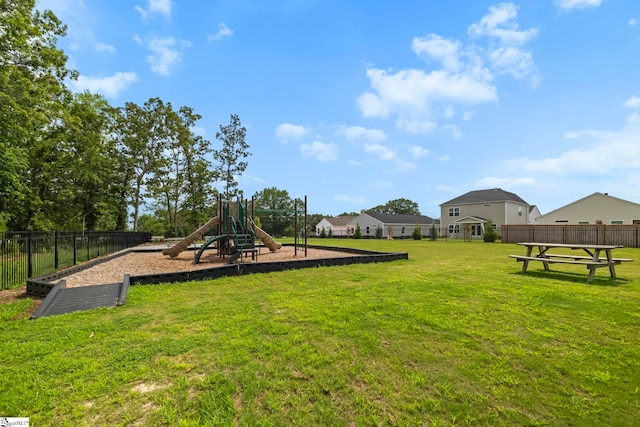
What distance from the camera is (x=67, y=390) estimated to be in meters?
2.68

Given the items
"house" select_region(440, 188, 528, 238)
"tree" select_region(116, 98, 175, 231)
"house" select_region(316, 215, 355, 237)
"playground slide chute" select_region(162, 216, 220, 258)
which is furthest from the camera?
"house" select_region(316, 215, 355, 237)

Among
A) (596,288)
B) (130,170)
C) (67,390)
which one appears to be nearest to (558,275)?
(596,288)

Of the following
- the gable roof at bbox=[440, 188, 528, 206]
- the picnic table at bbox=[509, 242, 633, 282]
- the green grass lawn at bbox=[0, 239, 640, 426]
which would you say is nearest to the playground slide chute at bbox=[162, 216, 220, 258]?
the green grass lawn at bbox=[0, 239, 640, 426]

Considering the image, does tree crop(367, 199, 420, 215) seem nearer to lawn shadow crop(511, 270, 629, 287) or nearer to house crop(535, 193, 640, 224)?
house crop(535, 193, 640, 224)

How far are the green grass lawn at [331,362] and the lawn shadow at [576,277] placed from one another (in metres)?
1.82

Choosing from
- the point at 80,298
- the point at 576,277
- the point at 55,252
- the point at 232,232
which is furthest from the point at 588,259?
the point at 55,252

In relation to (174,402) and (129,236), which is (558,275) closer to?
(174,402)

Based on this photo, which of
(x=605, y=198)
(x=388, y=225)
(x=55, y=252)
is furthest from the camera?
(x=388, y=225)

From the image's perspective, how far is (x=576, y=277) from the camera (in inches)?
313

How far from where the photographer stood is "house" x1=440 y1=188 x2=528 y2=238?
120 ft

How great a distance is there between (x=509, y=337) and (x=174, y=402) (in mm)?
3782

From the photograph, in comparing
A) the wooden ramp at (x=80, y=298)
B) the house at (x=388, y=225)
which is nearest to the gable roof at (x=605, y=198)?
the house at (x=388, y=225)

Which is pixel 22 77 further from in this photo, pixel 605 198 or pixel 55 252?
pixel 605 198

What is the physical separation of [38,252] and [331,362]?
964 centimetres
